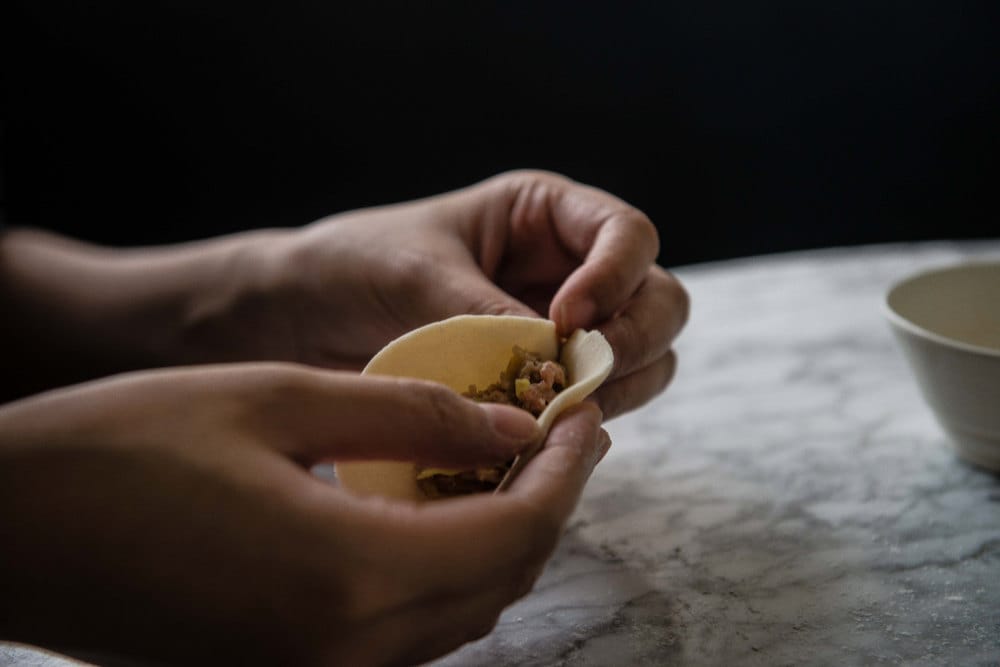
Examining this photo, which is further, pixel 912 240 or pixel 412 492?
pixel 912 240

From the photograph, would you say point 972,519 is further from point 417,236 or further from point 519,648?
point 417,236

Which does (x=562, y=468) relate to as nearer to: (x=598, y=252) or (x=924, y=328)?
(x=598, y=252)

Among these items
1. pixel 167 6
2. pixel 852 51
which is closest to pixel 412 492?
pixel 167 6

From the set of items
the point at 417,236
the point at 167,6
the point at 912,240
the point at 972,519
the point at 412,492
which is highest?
the point at 167,6

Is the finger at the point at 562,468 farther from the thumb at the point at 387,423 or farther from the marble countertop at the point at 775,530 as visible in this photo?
the marble countertop at the point at 775,530

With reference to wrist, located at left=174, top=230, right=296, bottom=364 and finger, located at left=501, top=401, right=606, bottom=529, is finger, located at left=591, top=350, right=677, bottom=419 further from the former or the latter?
wrist, located at left=174, top=230, right=296, bottom=364

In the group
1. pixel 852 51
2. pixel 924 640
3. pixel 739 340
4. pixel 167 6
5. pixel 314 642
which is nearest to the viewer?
pixel 314 642

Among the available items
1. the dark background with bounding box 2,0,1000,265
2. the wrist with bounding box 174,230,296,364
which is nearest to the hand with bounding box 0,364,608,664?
the wrist with bounding box 174,230,296,364
